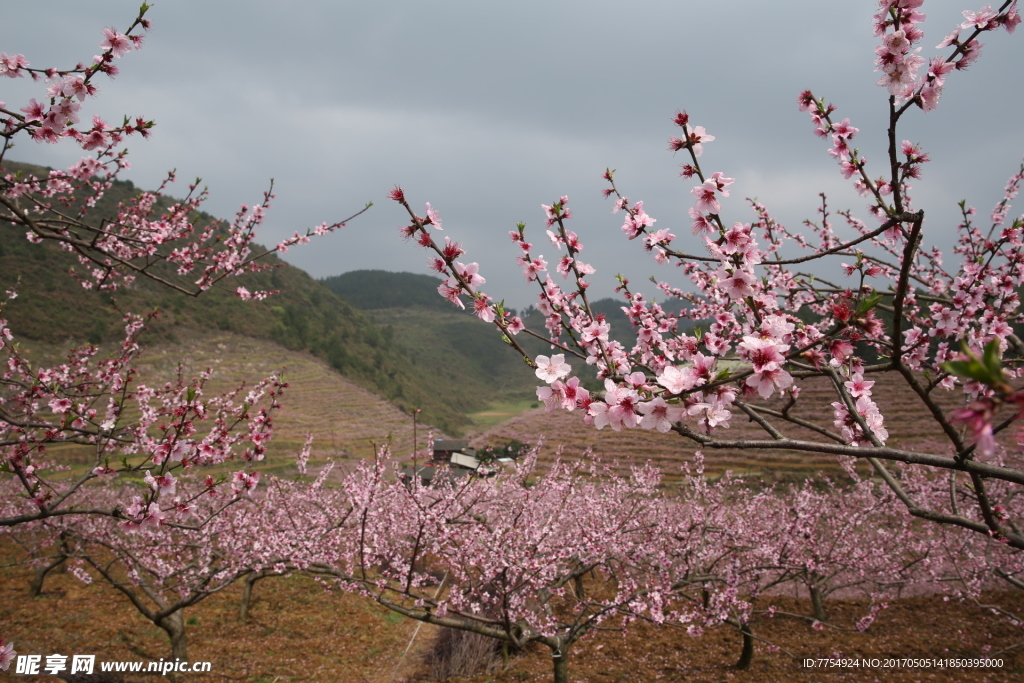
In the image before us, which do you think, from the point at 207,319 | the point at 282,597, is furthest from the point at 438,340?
the point at 282,597

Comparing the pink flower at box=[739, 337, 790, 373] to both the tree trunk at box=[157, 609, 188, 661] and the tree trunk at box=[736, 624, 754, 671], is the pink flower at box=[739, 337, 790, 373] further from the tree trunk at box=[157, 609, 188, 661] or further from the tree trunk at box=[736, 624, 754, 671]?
the tree trunk at box=[157, 609, 188, 661]

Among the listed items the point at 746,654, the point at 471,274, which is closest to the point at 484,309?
the point at 471,274

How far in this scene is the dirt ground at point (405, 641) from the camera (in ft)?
19.6

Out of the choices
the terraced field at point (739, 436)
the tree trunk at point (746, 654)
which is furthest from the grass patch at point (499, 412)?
the tree trunk at point (746, 654)

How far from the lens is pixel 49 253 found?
91.8 ft

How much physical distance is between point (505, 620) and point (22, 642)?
22.1 feet

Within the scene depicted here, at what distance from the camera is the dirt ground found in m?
5.98

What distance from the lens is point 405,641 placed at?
8016mm

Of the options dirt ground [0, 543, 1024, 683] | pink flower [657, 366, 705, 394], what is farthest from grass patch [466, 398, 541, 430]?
pink flower [657, 366, 705, 394]

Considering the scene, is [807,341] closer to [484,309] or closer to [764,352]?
[764,352]

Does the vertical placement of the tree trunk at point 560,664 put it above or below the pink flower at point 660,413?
below

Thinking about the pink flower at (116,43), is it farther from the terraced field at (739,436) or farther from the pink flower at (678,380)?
the terraced field at (739,436)

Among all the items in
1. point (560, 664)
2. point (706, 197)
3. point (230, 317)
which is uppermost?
point (230, 317)

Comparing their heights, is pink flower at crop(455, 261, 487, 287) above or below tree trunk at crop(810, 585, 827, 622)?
above
